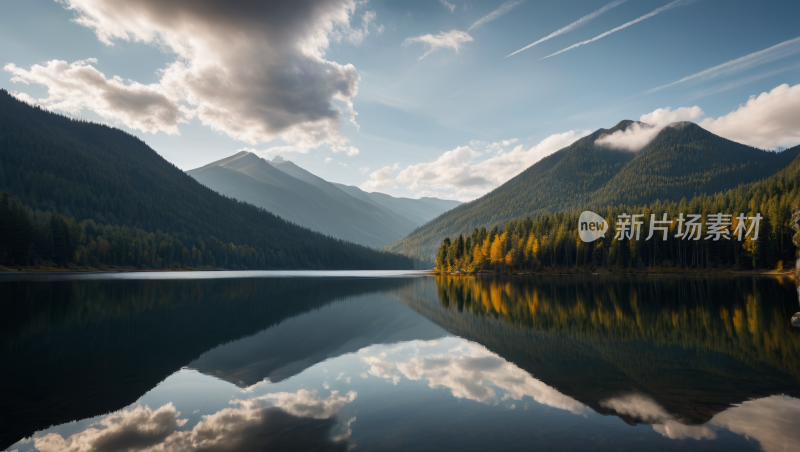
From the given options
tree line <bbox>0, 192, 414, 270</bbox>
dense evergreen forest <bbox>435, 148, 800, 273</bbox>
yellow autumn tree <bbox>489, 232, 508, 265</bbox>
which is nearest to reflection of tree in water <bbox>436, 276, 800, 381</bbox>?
dense evergreen forest <bbox>435, 148, 800, 273</bbox>

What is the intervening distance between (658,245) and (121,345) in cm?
14108

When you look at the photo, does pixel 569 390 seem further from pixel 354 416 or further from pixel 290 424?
pixel 290 424

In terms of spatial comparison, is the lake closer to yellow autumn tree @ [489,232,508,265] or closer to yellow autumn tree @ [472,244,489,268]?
yellow autumn tree @ [489,232,508,265]

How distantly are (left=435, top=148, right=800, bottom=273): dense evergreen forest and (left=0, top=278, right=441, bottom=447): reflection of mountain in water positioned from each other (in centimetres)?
10031

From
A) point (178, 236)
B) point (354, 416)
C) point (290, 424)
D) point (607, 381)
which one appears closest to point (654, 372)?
point (607, 381)

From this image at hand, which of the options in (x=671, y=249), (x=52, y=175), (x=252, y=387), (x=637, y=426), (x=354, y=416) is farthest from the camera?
(x=52, y=175)

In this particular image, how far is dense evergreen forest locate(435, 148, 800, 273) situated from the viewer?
9988cm

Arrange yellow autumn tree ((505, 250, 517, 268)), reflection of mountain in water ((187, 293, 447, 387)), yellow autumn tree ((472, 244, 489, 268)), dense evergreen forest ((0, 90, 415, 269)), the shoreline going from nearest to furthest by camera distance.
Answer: reflection of mountain in water ((187, 293, 447, 387)), the shoreline, dense evergreen forest ((0, 90, 415, 269)), yellow autumn tree ((505, 250, 517, 268)), yellow autumn tree ((472, 244, 489, 268))

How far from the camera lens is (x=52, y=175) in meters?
169

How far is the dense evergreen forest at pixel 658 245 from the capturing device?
99.9m

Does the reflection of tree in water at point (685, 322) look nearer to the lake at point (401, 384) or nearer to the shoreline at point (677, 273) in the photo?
the lake at point (401, 384)

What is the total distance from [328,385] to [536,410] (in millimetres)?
7695

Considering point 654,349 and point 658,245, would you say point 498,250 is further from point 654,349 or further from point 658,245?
point 654,349

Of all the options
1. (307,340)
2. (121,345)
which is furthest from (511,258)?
(121,345)
